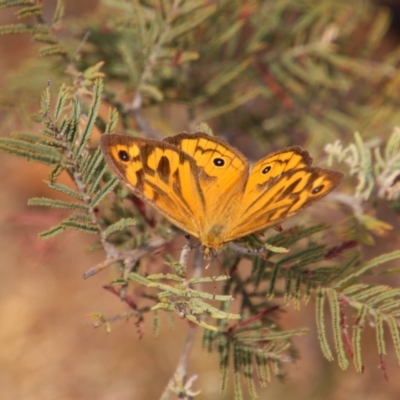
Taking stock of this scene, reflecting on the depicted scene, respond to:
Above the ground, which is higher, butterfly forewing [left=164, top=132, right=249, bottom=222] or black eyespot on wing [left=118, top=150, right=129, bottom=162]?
butterfly forewing [left=164, top=132, right=249, bottom=222]

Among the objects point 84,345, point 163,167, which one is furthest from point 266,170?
point 84,345

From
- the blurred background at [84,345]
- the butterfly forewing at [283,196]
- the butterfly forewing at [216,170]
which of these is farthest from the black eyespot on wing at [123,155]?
the blurred background at [84,345]

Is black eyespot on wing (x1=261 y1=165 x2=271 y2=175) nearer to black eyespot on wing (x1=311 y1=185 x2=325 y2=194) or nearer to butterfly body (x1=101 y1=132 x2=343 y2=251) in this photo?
butterfly body (x1=101 y1=132 x2=343 y2=251)

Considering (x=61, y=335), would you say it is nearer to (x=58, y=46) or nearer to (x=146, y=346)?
(x=146, y=346)

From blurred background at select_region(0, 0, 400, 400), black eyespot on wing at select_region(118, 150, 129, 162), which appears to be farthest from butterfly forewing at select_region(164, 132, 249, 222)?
blurred background at select_region(0, 0, 400, 400)

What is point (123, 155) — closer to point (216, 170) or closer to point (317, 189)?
point (216, 170)

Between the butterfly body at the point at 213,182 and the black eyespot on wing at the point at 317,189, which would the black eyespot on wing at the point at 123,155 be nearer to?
the butterfly body at the point at 213,182
